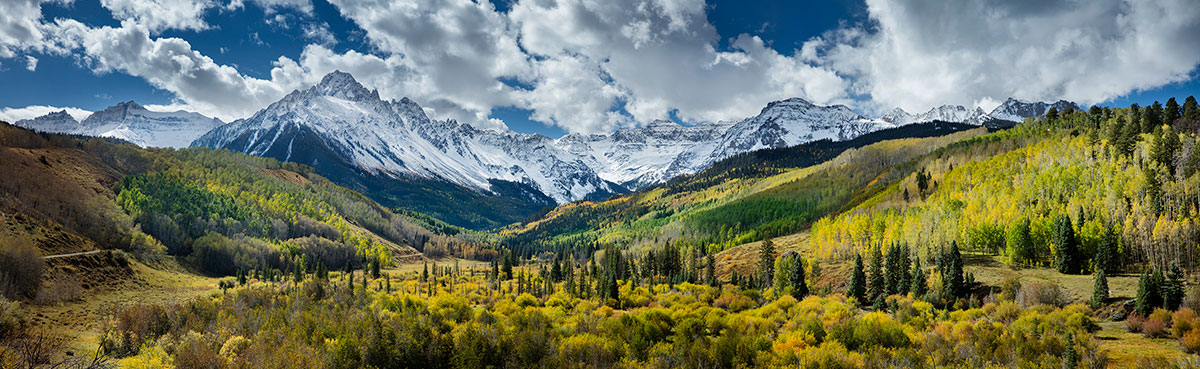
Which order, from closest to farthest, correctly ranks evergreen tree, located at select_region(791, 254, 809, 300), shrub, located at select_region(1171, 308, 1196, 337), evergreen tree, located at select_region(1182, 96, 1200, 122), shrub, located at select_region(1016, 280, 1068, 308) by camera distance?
1. shrub, located at select_region(1171, 308, 1196, 337)
2. shrub, located at select_region(1016, 280, 1068, 308)
3. evergreen tree, located at select_region(791, 254, 809, 300)
4. evergreen tree, located at select_region(1182, 96, 1200, 122)

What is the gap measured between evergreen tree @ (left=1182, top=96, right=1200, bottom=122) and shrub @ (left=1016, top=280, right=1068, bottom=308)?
84094 millimetres

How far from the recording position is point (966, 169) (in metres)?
141

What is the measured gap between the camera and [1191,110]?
355ft

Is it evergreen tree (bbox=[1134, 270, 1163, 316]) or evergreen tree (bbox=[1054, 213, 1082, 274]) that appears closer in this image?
evergreen tree (bbox=[1134, 270, 1163, 316])

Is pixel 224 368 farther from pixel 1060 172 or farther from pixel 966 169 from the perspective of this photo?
pixel 966 169

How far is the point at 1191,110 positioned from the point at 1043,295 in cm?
9286

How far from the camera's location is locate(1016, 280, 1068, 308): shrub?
58922 millimetres

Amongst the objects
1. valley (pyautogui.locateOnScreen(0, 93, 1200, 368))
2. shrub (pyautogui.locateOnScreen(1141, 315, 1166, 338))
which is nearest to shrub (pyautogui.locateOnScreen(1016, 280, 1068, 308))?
valley (pyautogui.locateOnScreen(0, 93, 1200, 368))

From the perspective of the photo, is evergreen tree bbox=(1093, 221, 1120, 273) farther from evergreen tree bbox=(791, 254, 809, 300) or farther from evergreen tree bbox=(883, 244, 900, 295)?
evergreen tree bbox=(791, 254, 809, 300)

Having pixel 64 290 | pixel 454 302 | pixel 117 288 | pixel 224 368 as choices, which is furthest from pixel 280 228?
pixel 224 368

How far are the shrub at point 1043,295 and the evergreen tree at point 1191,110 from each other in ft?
276

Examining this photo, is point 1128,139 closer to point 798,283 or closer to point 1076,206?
point 1076,206

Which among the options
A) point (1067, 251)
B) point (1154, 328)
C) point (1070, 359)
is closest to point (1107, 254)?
point (1067, 251)

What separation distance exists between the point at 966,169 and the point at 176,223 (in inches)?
9183
